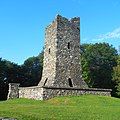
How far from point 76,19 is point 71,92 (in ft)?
37.0

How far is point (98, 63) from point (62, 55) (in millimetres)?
31544

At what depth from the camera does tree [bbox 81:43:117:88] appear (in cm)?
6174

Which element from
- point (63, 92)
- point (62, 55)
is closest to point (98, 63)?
point (62, 55)

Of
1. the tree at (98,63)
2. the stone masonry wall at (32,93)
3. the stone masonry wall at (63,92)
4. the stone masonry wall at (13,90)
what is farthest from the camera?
the tree at (98,63)

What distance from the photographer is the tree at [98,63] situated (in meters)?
61.7

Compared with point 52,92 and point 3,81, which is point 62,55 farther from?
point 3,81

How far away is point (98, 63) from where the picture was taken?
222 feet

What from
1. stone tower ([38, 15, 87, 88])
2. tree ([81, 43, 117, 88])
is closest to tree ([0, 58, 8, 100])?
tree ([81, 43, 117, 88])

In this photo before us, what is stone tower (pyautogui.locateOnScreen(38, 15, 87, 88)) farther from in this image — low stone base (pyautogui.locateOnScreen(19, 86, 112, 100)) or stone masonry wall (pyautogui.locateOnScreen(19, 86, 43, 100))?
low stone base (pyautogui.locateOnScreen(19, 86, 112, 100))

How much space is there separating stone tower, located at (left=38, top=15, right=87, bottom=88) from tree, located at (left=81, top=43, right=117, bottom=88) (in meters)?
20.8

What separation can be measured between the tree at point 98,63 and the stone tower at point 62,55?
20.8m

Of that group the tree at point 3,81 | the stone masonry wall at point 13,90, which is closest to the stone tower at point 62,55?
the stone masonry wall at point 13,90

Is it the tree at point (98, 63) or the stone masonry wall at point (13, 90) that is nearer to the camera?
the stone masonry wall at point (13, 90)

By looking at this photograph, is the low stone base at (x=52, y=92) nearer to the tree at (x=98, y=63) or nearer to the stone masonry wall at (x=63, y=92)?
the stone masonry wall at (x=63, y=92)
